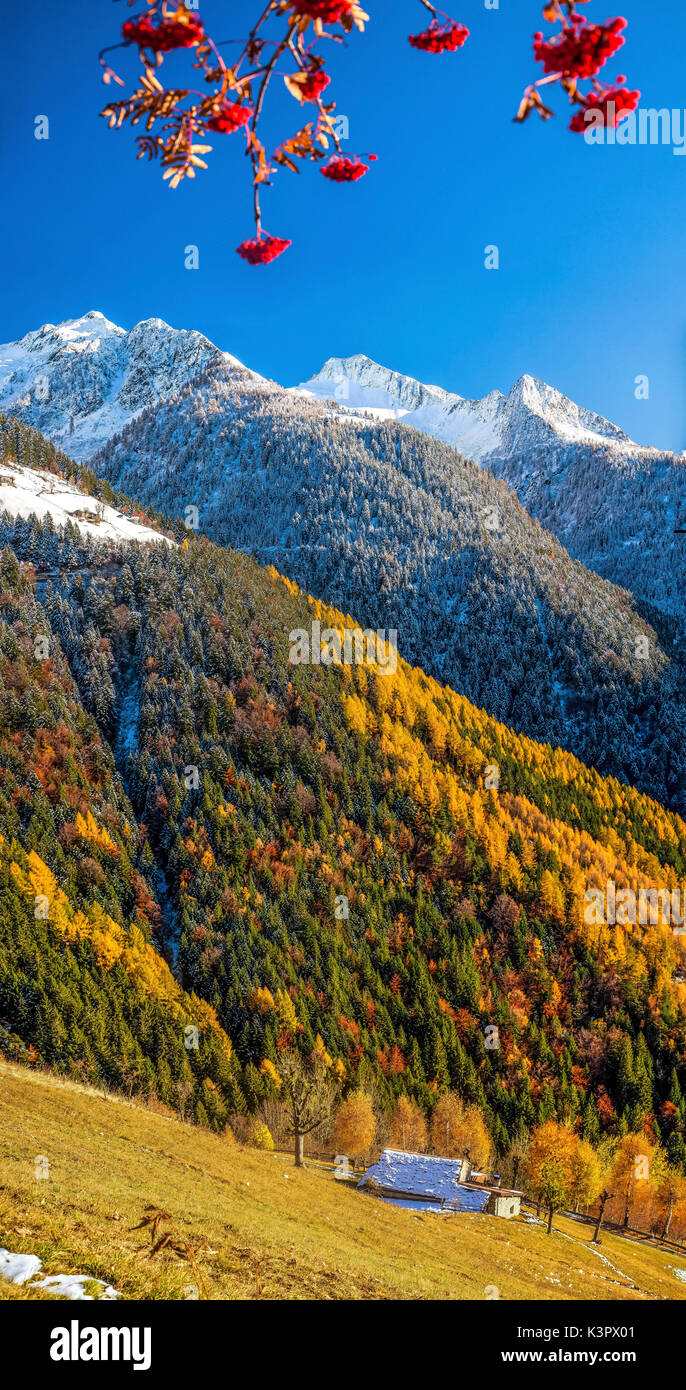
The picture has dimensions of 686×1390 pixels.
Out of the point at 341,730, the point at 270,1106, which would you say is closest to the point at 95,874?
the point at 270,1106

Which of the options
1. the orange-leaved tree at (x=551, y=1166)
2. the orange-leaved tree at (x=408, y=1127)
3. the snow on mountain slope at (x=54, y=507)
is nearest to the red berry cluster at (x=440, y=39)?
the orange-leaved tree at (x=551, y=1166)

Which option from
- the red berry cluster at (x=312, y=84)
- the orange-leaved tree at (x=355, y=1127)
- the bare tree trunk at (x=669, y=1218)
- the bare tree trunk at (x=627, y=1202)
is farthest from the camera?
the bare tree trunk at (x=669, y=1218)

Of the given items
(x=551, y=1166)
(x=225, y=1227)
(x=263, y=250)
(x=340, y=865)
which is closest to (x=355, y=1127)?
(x=551, y=1166)

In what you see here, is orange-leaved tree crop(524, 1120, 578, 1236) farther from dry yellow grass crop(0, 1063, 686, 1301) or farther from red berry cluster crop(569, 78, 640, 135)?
red berry cluster crop(569, 78, 640, 135)

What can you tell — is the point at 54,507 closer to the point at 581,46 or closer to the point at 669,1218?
the point at 669,1218

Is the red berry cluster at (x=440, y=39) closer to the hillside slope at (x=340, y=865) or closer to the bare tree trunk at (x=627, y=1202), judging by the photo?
the hillside slope at (x=340, y=865)

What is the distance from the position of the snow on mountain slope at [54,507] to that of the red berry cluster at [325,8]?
637 ft

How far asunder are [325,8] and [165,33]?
0.75m

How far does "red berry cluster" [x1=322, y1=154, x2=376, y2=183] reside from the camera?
184 inches

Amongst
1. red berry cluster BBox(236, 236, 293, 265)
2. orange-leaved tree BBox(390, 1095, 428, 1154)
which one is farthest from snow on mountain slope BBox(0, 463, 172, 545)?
red berry cluster BBox(236, 236, 293, 265)

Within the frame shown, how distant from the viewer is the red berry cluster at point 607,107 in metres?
3.60

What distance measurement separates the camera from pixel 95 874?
120000 millimetres

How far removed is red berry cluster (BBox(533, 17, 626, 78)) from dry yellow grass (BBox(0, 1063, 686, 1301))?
46.3 feet
